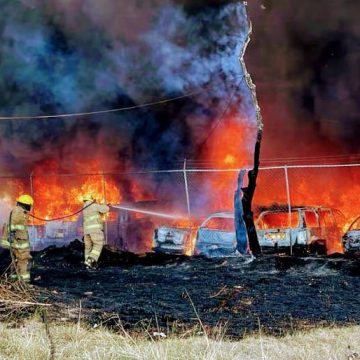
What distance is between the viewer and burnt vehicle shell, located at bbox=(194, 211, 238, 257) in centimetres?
1080

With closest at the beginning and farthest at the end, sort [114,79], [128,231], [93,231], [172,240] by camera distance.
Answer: [93,231] → [172,240] → [128,231] → [114,79]

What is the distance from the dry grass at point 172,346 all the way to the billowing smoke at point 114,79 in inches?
466

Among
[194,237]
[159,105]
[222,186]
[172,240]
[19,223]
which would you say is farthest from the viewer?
[159,105]

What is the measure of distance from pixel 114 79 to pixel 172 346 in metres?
13.9

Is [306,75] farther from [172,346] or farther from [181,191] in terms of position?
[172,346]

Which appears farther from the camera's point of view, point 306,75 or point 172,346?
point 306,75

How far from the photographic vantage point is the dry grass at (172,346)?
4.11 metres

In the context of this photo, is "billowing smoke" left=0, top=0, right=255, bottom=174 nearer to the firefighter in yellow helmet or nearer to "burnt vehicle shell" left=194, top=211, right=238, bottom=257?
"burnt vehicle shell" left=194, top=211, right=238, bottom=257

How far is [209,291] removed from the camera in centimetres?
748

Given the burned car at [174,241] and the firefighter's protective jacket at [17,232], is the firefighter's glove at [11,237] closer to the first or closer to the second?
the firefighter's protective jacket at [17,232]

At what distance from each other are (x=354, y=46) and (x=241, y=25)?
4481 millimetres

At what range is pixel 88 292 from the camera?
24.8 ft

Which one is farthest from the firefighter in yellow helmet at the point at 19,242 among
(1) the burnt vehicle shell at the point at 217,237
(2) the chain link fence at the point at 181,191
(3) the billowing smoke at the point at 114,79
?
(3) the billowing smoke at the point at 114,79

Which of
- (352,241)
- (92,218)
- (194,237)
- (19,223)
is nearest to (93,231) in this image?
(92,218)
